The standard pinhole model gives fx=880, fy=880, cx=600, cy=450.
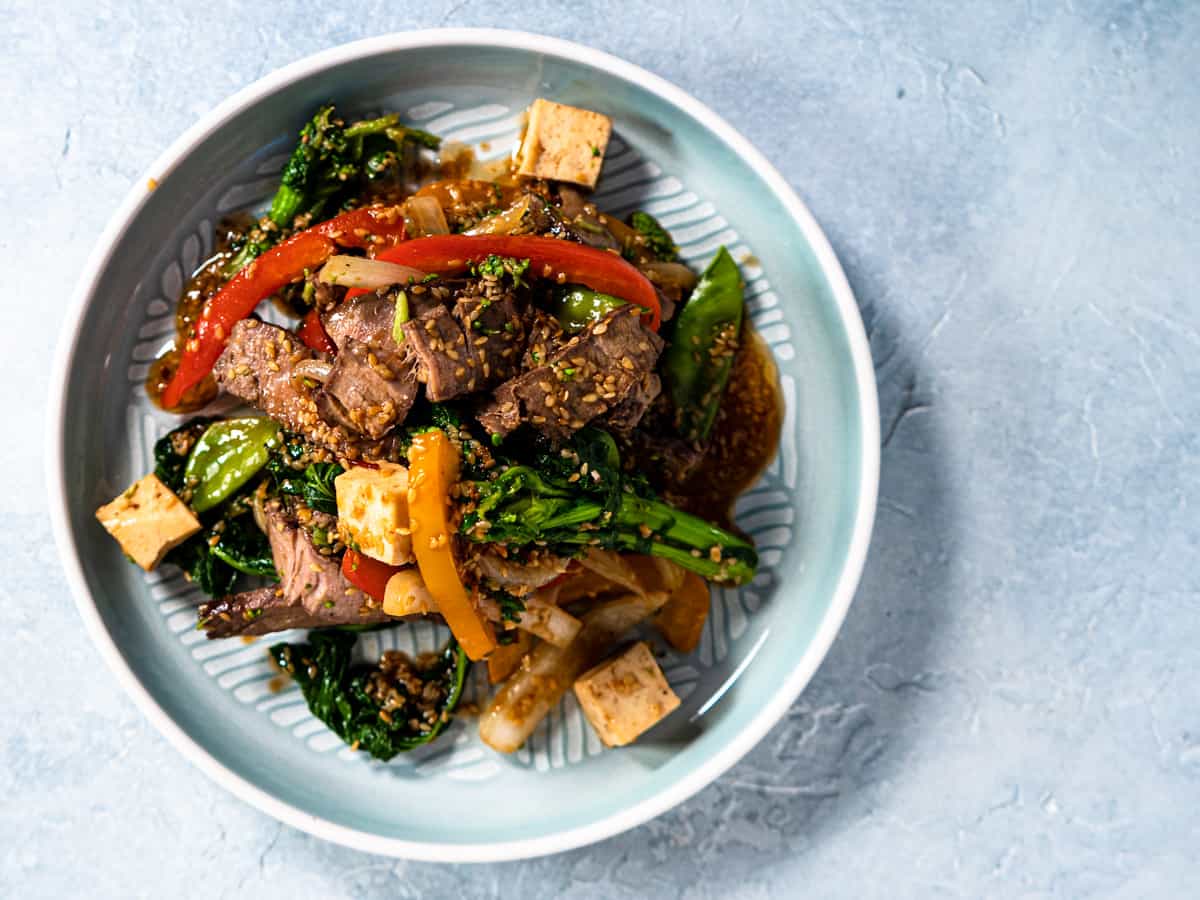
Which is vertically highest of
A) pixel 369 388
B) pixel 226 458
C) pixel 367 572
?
pixel 369 388

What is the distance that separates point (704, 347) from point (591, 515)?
74 cm

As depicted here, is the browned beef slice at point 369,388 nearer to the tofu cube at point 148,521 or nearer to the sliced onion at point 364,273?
the sliced onion at point 364,273

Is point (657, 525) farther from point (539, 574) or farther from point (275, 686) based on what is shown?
point (275, 686)

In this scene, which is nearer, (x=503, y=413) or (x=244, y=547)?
(x=503, y=413)

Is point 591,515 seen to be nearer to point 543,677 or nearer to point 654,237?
point 543,677

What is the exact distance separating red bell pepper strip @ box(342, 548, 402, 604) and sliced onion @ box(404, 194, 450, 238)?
97 centimetres

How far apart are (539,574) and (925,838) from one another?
180 cm

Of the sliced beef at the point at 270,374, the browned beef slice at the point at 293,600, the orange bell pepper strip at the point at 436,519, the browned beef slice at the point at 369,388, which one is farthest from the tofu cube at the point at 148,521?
the orange bell pepper strip at the point at 436,519

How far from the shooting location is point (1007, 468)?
10.2ft

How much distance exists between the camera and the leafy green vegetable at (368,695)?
2.90m

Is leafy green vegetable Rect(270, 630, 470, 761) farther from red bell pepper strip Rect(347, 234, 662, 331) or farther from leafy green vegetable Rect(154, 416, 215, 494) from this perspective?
red bell pepper strip Rect(347, 234, 662, 331)

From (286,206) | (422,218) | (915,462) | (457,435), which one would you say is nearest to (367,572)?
(457,435)

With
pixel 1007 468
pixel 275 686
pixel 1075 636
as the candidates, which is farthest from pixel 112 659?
pixel 1075 636

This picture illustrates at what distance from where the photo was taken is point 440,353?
2.37 metres
